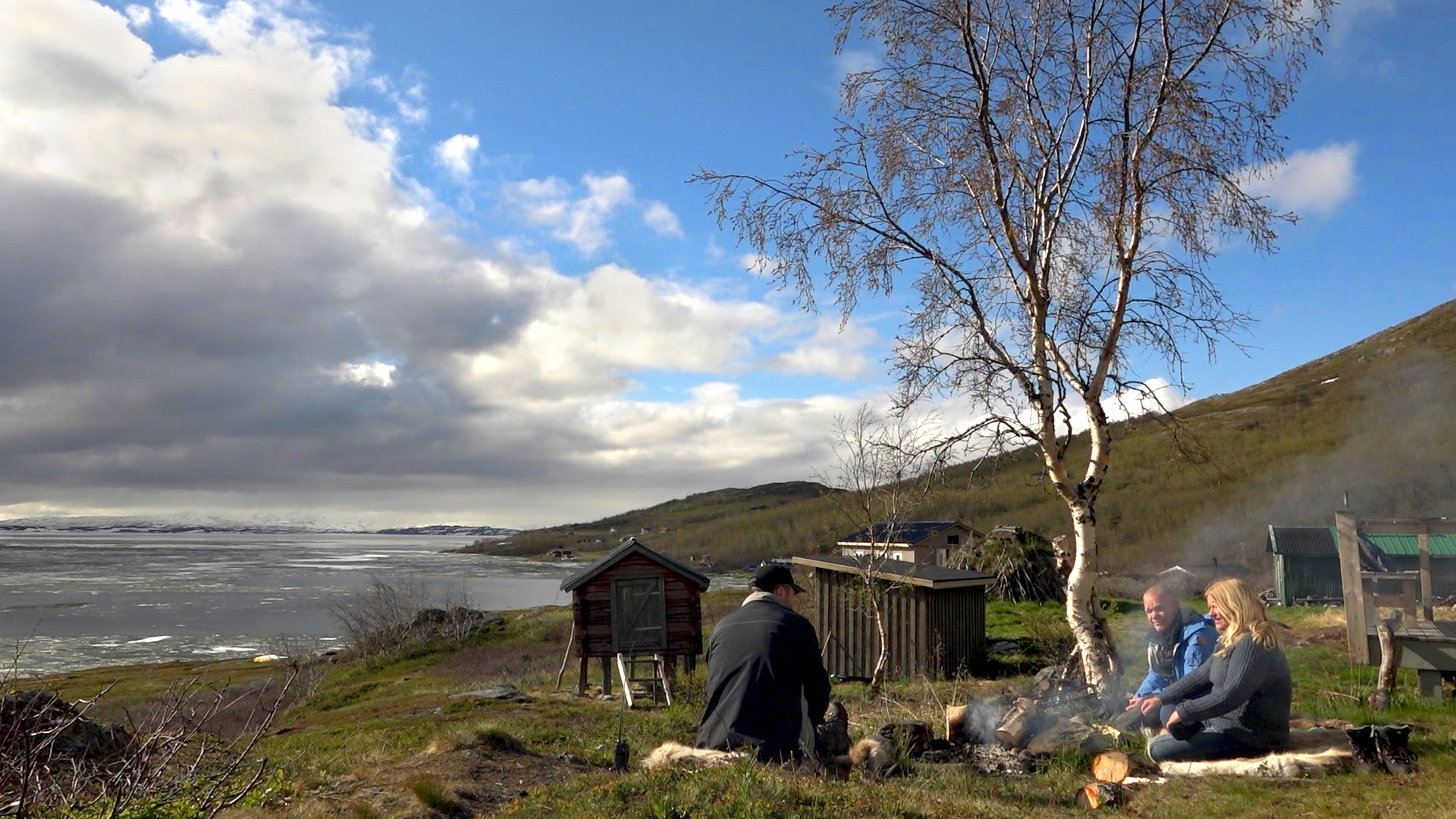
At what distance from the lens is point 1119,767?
7605 mm

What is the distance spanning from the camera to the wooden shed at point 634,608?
67.2ft

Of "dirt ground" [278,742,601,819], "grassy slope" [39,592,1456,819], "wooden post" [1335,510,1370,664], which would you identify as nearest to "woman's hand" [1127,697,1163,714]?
"grassy slope" [39,592,1456,819]

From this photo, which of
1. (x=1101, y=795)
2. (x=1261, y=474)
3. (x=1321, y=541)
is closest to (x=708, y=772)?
(x=1101, y=795)

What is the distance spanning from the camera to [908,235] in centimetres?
1225

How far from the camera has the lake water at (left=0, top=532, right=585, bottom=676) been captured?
44875 millimetres

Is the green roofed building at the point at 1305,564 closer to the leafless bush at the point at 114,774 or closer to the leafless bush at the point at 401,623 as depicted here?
the leafless bush at the point at 401,623

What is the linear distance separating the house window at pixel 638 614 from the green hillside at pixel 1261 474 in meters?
4.65

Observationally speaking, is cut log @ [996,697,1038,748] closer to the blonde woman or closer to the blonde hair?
the blonde woman

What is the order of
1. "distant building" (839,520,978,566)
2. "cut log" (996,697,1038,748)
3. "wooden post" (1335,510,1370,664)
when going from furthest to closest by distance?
"distant building" (839,520,978,566) → "wooden post" (1335,510,1370,664) → "cut log" (996,697,1038,748)

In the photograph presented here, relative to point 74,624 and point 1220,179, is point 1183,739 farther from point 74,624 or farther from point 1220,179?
point 74,624

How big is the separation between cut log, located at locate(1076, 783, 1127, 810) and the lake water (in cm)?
746

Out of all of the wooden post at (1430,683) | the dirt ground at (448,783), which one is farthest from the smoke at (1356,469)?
the dirt ground at (448,783)

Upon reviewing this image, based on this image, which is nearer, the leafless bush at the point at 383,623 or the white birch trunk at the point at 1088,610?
the white birch trunk at the point at 1088,610

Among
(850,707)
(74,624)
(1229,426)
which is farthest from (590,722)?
(1229,426)
